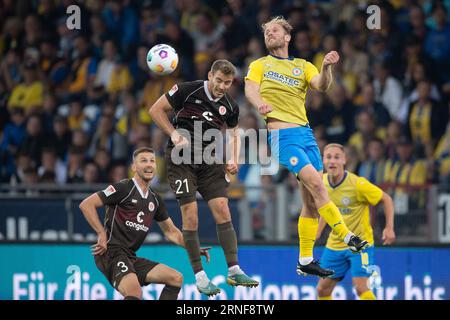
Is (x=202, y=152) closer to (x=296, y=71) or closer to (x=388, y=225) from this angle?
(x=296, y=71)

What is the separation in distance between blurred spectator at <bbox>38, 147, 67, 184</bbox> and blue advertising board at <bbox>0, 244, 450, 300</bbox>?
227 centimetres

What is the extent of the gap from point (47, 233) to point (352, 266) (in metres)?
4.74

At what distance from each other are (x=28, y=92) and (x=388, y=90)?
6.19 m

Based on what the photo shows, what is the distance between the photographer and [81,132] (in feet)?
59.1

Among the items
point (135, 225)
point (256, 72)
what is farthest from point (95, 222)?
point (256, 72)

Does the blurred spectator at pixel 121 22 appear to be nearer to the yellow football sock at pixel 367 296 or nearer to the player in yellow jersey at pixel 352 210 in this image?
the player in yellow jersey at pixel 352 210

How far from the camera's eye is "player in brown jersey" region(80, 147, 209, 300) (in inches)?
465

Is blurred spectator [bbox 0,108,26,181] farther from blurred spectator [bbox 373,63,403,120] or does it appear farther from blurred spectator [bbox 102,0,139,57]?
blurred spectator [bbox 373,63,403,120]

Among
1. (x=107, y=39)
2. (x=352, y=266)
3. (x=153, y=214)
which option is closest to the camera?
(x=153, y=214)

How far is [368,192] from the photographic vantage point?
12992mm

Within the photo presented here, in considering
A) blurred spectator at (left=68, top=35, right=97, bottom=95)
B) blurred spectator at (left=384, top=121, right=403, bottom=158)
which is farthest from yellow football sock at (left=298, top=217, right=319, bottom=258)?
blurred spectator at (left=68, top=35, right=97, bottom=95)
